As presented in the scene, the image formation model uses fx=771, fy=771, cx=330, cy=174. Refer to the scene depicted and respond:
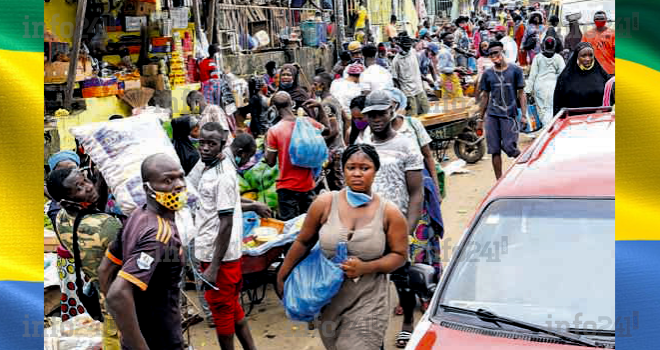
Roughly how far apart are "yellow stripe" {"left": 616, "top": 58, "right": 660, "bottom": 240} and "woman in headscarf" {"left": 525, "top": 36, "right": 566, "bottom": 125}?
9.68 m

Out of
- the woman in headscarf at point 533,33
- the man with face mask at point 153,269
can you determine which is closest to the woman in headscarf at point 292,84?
the man with face mask at point 153,269

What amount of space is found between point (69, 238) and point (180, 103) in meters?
9.04

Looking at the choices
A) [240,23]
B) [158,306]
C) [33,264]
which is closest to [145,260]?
[158,306]

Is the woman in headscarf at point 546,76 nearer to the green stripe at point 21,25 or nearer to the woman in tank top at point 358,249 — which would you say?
the woman in tank top at point 358,249

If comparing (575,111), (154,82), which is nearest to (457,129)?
(154,82)

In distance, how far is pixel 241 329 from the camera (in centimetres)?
505

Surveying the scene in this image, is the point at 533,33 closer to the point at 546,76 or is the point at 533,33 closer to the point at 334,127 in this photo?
the point at 546,76

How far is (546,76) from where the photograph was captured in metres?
11.3

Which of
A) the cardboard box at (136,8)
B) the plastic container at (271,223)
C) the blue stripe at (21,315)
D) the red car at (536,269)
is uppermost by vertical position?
the cardboard box at (136,8)

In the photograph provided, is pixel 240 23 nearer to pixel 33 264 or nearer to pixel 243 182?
pixel 243 182

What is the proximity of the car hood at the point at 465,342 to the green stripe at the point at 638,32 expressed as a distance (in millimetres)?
1437

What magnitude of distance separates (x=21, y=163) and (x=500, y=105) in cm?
760

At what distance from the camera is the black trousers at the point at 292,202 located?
661 cm

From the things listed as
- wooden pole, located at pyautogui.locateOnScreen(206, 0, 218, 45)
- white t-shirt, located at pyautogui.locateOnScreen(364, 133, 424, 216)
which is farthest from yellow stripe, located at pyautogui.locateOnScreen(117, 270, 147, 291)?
wooden pole, located at pyautogui.locateOnScreen(206, 0, 218, 45)
